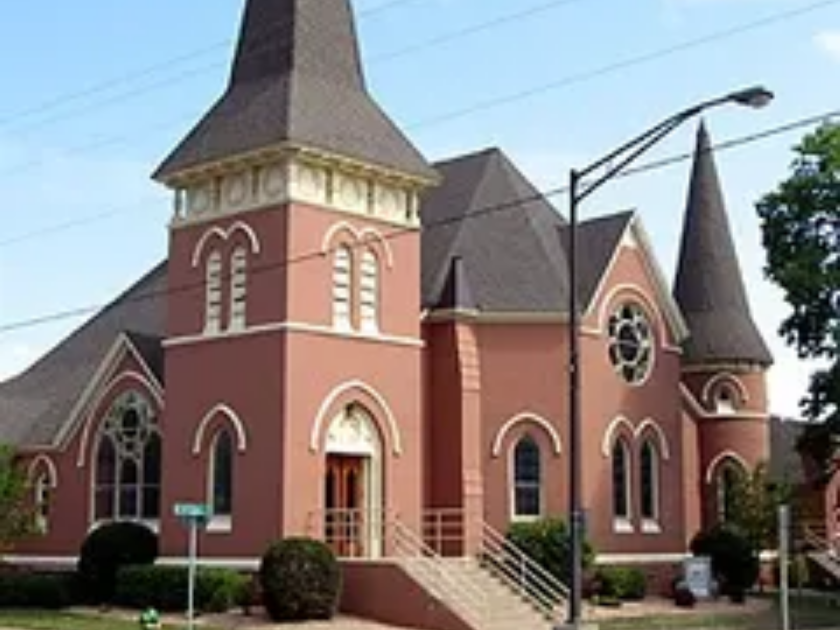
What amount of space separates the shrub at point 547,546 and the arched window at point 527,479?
1.82m

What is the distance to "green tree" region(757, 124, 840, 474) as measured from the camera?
131 ft

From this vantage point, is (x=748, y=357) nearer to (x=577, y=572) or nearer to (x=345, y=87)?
(x=345, y=87)

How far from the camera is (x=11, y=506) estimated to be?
127 ft

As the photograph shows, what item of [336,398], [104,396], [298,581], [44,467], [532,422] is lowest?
[298,581]

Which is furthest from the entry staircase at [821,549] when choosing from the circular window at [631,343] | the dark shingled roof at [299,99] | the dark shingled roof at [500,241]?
the dark shingled roof at [299,99]

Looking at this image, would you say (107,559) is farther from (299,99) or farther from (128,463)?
(299,99)

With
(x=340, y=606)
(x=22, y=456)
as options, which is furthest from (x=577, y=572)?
(x=22, y=456)

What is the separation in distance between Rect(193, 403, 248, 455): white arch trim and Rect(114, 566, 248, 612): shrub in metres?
2.84

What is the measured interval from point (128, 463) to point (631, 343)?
541 inches

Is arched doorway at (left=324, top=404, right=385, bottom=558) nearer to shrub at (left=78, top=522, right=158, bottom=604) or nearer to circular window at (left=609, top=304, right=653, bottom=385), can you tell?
shrub at (left=78, top=522, right=158, bottom=604)

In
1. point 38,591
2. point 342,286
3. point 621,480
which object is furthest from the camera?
point 621,480

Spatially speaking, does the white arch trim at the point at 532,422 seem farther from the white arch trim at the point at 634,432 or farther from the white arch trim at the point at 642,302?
the white arch trim at the point at 642,302

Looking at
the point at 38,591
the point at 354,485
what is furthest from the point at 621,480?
the point at 38,591

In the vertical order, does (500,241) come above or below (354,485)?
above
